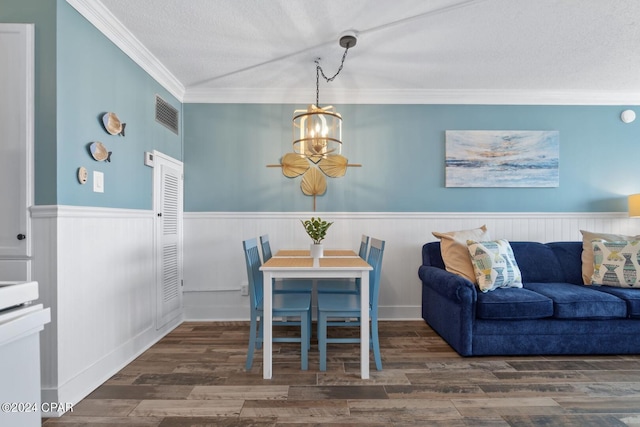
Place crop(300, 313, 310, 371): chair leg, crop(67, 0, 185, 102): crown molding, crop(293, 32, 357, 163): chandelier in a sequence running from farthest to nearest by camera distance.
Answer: crop(293, 32, 357, 163): chandelier < crop(300, 313, 310, 371): chair leg < crop(67, 0, 185, 102): crown molding

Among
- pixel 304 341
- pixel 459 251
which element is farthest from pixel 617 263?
pixel 304 341

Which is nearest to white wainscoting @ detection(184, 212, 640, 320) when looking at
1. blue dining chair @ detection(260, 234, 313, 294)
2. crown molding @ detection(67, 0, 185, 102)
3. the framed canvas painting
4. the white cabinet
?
the framed canvas painting

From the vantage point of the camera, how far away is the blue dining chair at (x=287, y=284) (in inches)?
107

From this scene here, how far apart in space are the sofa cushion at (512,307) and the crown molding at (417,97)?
2.14 metres

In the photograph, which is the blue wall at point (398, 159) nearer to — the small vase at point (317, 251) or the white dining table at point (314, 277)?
the small vase at point (317, 251)

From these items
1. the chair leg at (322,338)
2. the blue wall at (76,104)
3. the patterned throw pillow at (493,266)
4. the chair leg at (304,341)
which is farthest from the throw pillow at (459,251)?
the blue wall at (76,104)

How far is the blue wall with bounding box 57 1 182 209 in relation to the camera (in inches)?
72.2

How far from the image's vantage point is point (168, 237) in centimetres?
306

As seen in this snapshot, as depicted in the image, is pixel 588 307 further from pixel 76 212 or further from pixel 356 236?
pixel 76 212

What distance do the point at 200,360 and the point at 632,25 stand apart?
13.3 ft

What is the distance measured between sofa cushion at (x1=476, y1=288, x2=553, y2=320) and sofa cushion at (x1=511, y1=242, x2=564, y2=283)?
658 millimetres

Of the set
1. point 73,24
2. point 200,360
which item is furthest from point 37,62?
point 200,360

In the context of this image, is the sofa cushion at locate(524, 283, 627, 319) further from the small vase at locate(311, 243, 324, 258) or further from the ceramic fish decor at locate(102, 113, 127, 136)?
the ceramic fish decor at locate(102, 113, 127, 136)

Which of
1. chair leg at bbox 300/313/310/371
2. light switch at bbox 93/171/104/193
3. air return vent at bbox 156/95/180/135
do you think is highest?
air return vent at bbox 156/95/180/135
